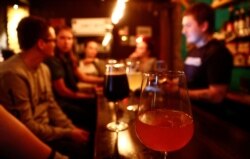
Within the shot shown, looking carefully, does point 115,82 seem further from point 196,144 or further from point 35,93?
point 35,93

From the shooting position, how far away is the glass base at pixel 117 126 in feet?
3.58

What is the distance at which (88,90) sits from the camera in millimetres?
3477

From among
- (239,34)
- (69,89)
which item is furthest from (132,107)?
(239,34)

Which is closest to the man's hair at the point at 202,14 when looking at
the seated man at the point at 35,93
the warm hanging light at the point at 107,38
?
the seated man at the point at 35,93

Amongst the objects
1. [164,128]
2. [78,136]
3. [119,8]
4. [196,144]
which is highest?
[119,8]

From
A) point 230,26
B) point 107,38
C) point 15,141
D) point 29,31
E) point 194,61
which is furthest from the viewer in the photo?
point 107,38

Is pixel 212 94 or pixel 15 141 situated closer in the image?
pixel 15 141

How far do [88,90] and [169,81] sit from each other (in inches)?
113

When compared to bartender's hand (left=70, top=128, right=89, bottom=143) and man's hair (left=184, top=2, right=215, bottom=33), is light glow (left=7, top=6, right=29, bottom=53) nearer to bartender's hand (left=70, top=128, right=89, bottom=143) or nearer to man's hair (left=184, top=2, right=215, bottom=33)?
bartender's hand (left=70, top=128, right=89, bottom=143)

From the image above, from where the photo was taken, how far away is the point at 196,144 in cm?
94

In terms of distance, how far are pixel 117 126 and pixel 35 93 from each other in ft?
2.50

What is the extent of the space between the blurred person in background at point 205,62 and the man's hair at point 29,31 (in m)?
1.20

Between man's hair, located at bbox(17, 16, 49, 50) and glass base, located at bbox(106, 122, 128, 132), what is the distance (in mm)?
914

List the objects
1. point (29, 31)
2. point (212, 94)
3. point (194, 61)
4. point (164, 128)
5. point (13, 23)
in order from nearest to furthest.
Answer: point (164, 128) < point (13, 23) < point (29, 31) < point (212, 94) < point (194, 61)
